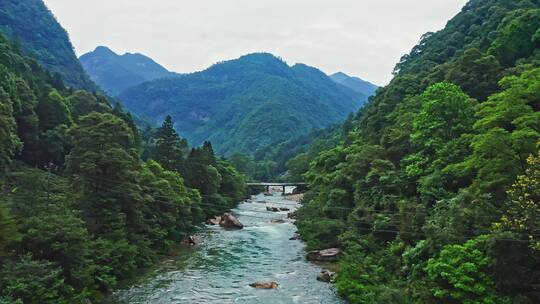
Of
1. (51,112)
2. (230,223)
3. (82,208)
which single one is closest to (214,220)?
(230,223)

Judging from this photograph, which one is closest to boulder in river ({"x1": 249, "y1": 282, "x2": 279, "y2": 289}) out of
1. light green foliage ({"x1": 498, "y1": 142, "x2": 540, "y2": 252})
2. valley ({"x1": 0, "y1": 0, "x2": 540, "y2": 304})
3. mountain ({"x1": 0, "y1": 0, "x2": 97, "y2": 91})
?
valley ({"x1": 0, "y1": 0, "x2": 540, "y2": 304})

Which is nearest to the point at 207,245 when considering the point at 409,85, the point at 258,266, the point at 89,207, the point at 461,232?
the point at 258,266

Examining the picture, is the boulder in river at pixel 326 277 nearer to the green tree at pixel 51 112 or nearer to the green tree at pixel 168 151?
the green tree at pixel 168 151

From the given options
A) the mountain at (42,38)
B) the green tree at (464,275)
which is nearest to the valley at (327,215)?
the green tree at (464,275)

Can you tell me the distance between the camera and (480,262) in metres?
23.5

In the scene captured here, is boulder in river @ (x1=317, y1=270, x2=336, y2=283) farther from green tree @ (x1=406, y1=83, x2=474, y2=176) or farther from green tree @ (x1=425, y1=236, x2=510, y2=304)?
green tree @ (x1=425, y1=236, x2=510, y2=304)

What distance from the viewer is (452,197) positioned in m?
33.2

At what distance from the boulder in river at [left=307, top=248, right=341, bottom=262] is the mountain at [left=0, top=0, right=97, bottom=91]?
139326mm

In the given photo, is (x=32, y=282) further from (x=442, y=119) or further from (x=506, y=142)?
(x=442, y=119)

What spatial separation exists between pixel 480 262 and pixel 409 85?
4923 cm

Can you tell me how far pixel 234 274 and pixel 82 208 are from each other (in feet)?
43.9

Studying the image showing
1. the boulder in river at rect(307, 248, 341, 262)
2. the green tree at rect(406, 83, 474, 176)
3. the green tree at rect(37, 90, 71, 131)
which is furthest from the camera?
the green tree at rect(37, 90, 71, 131)

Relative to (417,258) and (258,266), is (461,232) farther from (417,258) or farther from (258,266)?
(258,266)

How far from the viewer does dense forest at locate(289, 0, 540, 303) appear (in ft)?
74.0
